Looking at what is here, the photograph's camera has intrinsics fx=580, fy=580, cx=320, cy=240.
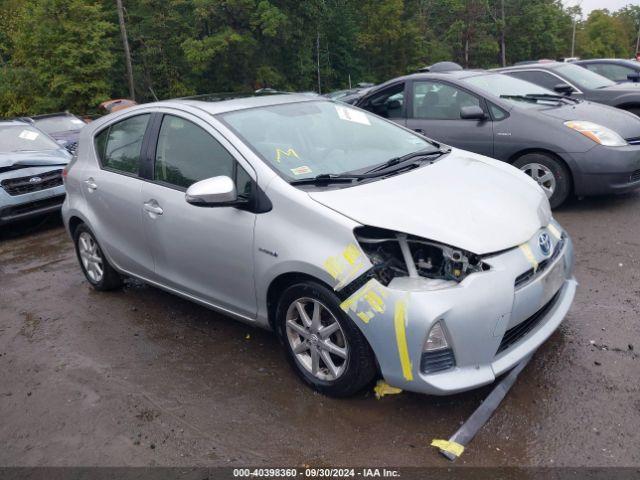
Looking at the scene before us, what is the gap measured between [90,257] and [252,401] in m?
2.57

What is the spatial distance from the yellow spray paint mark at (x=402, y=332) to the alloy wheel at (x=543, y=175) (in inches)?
159

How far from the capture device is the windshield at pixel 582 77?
9008 mm

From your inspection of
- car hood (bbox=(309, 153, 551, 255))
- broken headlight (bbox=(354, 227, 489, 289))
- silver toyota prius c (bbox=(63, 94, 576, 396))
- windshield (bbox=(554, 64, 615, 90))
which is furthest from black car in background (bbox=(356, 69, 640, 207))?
broken headlight (bbox=(354, 227, 489, 289))

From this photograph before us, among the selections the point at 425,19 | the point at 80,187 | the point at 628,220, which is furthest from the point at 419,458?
the point at 425,19

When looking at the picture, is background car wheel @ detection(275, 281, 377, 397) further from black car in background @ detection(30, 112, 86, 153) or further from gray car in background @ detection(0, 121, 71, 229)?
black car in background @ detection(30, 112, 86, 153)

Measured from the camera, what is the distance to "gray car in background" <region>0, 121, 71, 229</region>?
24.5 ft

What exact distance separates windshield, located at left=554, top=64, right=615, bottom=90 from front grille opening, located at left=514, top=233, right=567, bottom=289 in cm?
649

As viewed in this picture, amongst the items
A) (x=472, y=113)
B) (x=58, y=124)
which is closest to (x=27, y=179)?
(x=472, y=113)

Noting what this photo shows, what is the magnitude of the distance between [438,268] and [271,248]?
92 centimetres

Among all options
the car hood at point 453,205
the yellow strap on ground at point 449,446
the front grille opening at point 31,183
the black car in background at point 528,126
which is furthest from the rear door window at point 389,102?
the yellow strap on ground at point 449,446

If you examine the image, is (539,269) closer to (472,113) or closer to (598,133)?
(598,133)

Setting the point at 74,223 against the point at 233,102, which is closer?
the point at 233,102

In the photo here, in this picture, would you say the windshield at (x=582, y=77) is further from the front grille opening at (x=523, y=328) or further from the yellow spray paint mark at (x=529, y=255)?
the yellow spray paint mark at (x=529, y=255)

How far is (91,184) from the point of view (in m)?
4.72
